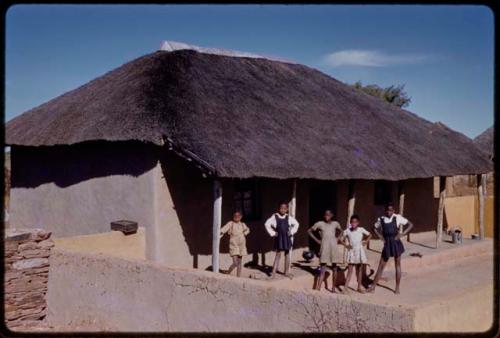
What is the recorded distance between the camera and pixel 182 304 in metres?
7.32

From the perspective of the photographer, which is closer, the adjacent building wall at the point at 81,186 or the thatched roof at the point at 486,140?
the adjacent building wall at the point at 81,186

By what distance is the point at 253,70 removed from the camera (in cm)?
1470

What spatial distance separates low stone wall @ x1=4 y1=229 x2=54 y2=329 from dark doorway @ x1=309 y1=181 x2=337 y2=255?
20.9ft

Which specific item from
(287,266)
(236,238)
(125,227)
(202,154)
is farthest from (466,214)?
(125,227)

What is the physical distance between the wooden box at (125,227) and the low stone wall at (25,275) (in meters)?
1.30

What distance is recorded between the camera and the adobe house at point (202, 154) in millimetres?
10477

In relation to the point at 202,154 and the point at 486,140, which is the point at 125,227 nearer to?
the point at 202,154

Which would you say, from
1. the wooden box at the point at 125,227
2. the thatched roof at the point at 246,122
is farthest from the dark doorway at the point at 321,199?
the wooden box at the point at 125,227

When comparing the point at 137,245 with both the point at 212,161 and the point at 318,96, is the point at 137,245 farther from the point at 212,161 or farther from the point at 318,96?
the point at 318,96

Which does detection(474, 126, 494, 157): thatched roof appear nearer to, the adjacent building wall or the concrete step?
the concrete step

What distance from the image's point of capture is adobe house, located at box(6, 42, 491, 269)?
10477 mm

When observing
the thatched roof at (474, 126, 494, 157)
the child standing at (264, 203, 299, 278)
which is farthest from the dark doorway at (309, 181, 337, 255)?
the thatched roof at (474, 126, 494, 157)

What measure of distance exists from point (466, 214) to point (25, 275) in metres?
15.1

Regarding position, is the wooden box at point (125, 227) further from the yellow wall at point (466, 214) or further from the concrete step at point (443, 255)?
the yellow wall at point (466, 214)
